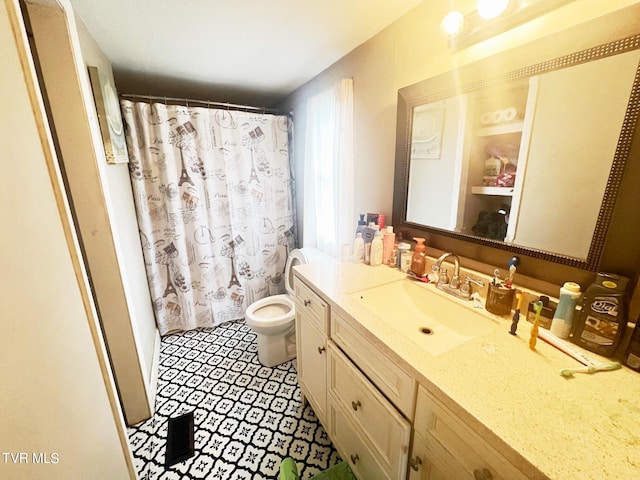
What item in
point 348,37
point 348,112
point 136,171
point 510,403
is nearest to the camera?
point 510,403

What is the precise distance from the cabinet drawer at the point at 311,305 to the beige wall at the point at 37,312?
0.80m

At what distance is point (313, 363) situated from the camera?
4.45ft

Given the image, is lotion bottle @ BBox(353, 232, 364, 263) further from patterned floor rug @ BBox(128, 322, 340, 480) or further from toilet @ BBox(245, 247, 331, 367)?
patterned floor rug @ BBox(128, 322, 340, 480)

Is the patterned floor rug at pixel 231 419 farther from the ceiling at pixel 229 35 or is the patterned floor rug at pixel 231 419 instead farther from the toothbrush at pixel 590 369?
the ceiling at pixel 229 35

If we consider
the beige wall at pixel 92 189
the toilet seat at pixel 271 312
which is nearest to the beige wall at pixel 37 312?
the beige wall at pixel 92 189

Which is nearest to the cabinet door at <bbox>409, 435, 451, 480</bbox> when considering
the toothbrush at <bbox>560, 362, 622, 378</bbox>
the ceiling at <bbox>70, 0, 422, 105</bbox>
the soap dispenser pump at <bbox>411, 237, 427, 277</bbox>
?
the toothbrush at <bbox>560, 362, 622, 378</bbox>

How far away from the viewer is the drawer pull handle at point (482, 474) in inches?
22.5

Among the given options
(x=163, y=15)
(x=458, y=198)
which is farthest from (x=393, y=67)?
(x=163, y=15)

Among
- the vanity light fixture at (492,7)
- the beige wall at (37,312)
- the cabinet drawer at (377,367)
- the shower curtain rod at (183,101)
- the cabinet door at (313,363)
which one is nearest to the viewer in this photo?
the beige wall at (37,312)

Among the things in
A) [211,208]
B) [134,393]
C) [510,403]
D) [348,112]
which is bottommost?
[134,393]

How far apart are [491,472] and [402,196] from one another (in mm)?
1089

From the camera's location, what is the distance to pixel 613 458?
48 cm

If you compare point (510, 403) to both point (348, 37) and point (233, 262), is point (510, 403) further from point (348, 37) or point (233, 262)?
point (233, 262)

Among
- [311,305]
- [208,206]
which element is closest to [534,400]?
[311,305]
